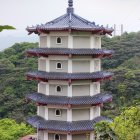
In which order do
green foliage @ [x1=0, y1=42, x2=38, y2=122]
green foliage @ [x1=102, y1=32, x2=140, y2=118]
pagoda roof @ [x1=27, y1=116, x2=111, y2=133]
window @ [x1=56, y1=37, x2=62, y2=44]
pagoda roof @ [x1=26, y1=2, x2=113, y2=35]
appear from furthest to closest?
green foliage @ [x1=102, y1=32, x2=140, y2=118], green foliage @ [x1=0, y1=42, x2=38, y2=122], window @ [x1=56, y1=37, x2=62, y2=44], pagoda roof @ [x1=26, y1=2, x2=113, y2=35], pagoda roof @ [x1=27, y1=116, x2=111, y2=133]

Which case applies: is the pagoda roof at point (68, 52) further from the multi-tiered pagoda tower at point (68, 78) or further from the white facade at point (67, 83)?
the white facade at point (67, 83)

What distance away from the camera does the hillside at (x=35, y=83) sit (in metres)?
49.7

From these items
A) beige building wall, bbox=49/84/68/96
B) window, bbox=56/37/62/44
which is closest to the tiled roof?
beige building wall, bbox=49/84/68/96

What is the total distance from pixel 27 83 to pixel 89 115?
32.2 metres

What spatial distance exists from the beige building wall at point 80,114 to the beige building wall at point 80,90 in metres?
0.90

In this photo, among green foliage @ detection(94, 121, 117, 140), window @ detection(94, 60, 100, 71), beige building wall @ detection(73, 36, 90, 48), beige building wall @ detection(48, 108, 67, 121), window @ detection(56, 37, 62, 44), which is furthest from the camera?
window @ detection(94, 60, 100, 71)

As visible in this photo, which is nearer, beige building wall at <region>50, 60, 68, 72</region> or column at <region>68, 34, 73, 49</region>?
column at <region>68, 34, 73, 49</region>

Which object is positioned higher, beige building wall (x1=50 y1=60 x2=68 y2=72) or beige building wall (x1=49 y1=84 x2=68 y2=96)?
→ beige building wall (x1=50 y1=60 x2=68 y2=72)

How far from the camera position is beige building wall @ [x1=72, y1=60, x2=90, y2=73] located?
22922mm

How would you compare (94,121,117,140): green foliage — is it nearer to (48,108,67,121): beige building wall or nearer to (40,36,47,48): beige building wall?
(48,108,67,121): beige building wall

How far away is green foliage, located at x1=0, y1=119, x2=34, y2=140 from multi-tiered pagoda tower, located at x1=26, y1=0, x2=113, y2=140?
939 centimetres

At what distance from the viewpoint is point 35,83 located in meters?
55.4

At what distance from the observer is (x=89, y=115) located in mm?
23328

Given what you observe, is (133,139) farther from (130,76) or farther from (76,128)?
(130,76)
